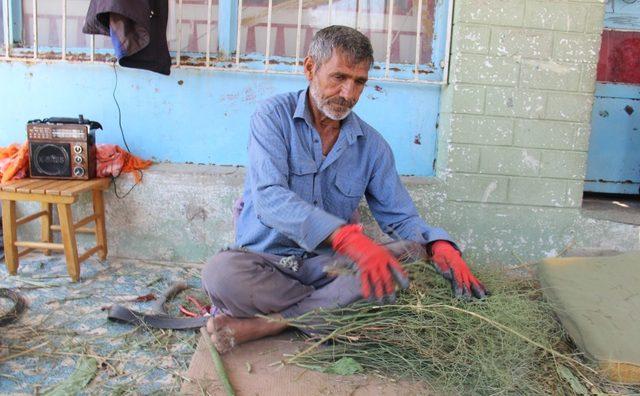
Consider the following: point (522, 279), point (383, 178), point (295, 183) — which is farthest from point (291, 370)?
point (522, 279)

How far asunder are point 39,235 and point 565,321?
3261 millimetres

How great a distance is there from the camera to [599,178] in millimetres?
4156

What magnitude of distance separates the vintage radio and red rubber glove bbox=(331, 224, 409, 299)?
2.01 metres

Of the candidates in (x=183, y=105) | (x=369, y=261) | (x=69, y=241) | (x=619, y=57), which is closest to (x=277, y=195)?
(x=369, y=261)

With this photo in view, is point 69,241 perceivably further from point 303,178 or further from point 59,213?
point 303,178

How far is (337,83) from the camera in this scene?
2.41m

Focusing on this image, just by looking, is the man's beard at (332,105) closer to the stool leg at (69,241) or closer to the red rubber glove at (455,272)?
the red rubber glove at (455,272)

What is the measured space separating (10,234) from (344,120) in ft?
6.88

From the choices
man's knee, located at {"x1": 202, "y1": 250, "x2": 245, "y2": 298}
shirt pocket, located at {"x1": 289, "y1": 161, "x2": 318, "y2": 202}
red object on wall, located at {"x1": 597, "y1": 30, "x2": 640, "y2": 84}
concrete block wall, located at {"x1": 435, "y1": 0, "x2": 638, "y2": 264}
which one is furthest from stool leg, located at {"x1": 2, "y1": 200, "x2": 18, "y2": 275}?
red object on wall, located at {"x1": 597, "y1": 30, "x2": 640, "y2": 84}

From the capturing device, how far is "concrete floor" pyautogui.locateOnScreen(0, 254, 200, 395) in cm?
220

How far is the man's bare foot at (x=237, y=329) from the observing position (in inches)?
88.6

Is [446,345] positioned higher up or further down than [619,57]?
further down

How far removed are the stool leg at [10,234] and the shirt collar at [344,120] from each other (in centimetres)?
186

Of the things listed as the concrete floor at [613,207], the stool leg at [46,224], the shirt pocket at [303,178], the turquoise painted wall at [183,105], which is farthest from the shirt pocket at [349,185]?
the stool leg at [46,224]
